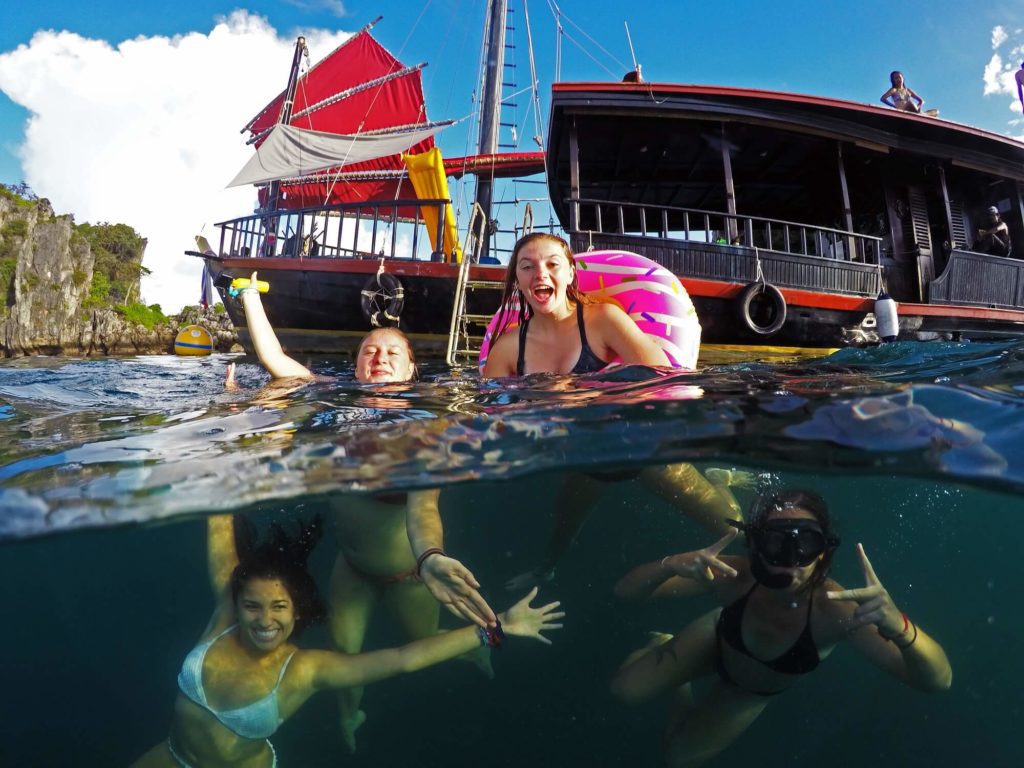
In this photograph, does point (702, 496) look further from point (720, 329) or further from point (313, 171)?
point (313, 171)

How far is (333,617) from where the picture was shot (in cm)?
387

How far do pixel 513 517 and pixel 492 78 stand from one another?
1387cm

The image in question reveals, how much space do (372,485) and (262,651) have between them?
3.32 feet

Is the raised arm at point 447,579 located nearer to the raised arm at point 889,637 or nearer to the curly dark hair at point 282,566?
the curly dark hair at point 282,566

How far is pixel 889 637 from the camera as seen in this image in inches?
126

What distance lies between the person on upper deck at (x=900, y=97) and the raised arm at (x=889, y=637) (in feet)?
32.9

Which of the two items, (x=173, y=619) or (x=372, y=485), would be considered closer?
(x=372, y=485)

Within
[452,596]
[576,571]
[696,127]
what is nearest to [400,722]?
[576,571]

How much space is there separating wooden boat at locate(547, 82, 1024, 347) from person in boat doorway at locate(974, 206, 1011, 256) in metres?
0.16

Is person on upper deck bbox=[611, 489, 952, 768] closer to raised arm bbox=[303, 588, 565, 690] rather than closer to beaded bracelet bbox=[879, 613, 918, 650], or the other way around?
beaded bracelet bbox=[879, 613, 918, 650]

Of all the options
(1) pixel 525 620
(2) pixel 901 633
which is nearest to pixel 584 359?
(1) pixel 525 620

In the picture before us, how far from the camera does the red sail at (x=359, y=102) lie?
977 inches

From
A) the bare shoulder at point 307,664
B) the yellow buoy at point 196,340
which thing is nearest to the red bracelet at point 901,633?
the bare shoulder at point 307,664

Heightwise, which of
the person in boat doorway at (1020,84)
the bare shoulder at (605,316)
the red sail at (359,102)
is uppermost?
the red sail at (359,102)
